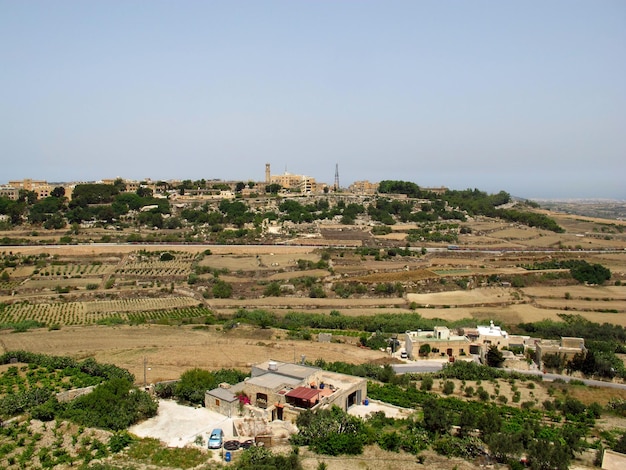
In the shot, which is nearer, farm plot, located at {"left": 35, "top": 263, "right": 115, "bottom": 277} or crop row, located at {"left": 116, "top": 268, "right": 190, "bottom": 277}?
farm plot, located at {"left": 35, "top": 263, "right": 115, "bottom": 277}

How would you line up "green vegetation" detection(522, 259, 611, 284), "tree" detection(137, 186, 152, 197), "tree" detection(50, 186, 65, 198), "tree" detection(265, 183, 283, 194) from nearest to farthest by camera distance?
1. "green vegetation" detection(522, 259, 611, 284)
2. "tree" detection(50, 186, 65, 198)
3. "tree" detection(137, 186, 152, 197)
4. "tree" detection(265, 183, 283, 194)

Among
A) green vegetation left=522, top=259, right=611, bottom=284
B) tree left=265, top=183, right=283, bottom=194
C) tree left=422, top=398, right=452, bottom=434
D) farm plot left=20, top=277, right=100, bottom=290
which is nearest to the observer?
tree left=422, top=398, right=452, bottom=434

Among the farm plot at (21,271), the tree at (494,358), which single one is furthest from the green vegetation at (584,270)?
the farm plot at (21,271)

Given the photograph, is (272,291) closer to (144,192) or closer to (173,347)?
(173,347)

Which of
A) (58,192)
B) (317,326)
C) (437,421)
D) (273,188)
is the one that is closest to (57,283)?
(317,326)

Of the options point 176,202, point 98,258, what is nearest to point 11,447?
point 98,258

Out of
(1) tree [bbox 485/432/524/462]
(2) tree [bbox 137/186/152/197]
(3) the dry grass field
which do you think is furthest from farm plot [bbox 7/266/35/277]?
(1) tree [bbox 485/432/524/462]

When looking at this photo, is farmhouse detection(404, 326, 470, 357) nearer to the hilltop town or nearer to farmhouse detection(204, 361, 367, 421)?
the hilltop town
